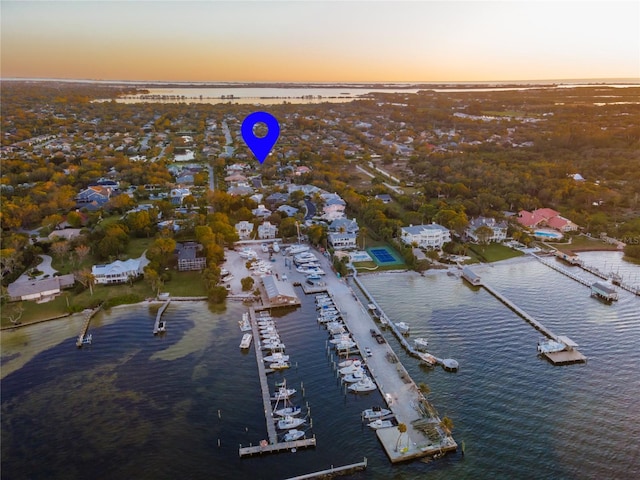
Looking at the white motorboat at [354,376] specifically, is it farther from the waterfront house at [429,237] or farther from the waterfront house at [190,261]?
the waterfront house at [429,237]

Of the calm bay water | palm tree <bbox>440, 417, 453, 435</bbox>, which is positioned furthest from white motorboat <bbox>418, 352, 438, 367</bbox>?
palm tree <bbox>440, 417, 453, 435</bbox>

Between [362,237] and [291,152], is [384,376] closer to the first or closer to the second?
[362,237]

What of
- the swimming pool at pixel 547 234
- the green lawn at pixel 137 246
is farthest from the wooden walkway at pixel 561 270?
the green lawn at pixel 137 246

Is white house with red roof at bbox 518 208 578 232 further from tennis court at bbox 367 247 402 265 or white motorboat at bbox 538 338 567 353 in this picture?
white motorboat at bbox 538 338 567 353

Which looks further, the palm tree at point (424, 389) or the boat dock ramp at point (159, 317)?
the boat dock ramp at point (159, 317)

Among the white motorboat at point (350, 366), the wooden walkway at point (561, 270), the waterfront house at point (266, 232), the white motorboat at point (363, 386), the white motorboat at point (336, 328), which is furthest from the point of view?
the waterfront house at point (266, 232)

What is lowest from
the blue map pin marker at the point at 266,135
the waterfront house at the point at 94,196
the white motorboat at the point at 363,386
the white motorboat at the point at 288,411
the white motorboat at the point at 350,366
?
the white motorboat at the point at 288,411
